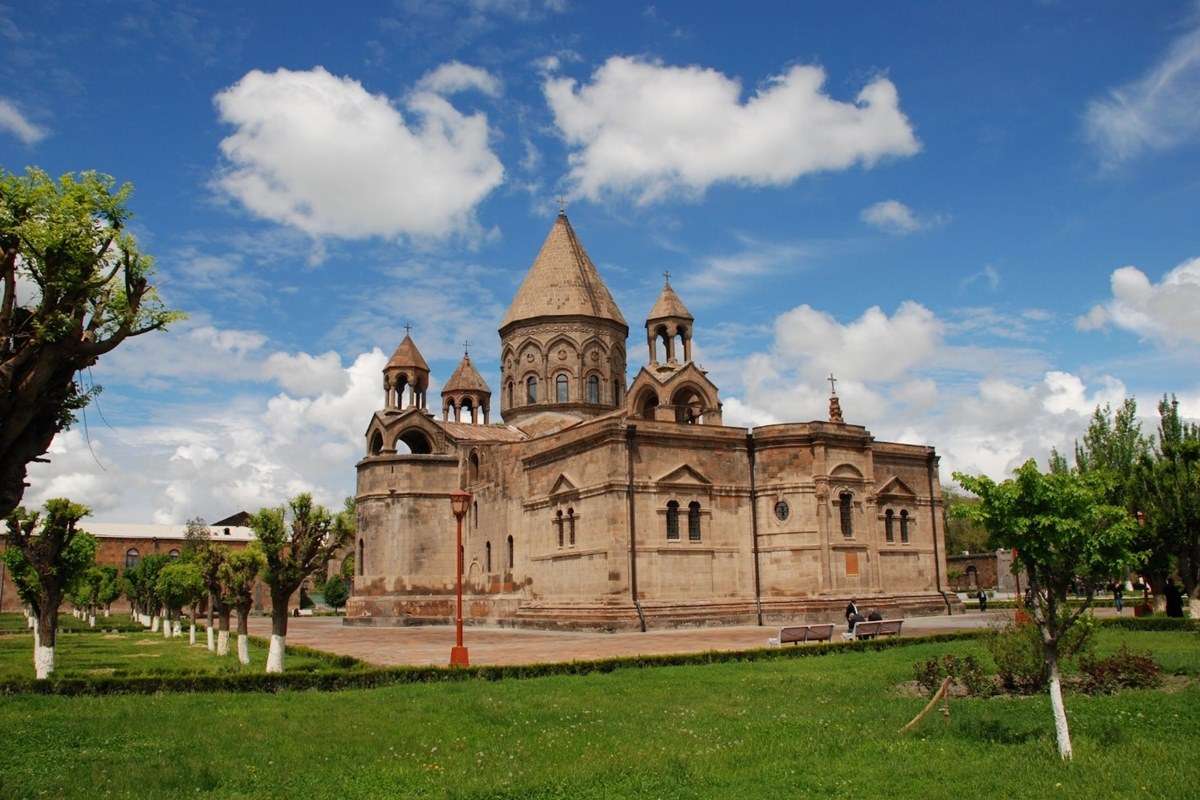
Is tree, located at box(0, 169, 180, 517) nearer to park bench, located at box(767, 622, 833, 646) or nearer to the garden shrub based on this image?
the garden shrub

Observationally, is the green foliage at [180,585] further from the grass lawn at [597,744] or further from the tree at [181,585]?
the grass lawn at [597,744]

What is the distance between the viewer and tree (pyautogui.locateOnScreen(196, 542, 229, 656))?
2464 centimetres

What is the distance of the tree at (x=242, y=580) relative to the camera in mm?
20219

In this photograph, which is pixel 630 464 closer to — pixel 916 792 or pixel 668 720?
pixel 668 720

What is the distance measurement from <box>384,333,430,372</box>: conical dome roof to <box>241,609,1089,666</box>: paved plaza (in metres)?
13.6

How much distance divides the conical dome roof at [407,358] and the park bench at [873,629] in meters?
26.5

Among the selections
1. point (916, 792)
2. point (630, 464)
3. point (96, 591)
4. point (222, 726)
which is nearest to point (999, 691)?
point (916, 792)

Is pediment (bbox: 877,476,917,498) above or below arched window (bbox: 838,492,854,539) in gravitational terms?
above

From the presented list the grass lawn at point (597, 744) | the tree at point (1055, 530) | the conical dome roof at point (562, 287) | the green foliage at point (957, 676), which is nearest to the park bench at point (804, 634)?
the grass lawn at point (597, 744)

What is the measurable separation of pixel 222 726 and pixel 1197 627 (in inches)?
869

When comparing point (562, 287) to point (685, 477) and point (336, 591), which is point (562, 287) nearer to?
point (685, 477)

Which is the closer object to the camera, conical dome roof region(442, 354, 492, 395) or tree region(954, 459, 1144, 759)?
tree region(954, 459, 1144, 759)

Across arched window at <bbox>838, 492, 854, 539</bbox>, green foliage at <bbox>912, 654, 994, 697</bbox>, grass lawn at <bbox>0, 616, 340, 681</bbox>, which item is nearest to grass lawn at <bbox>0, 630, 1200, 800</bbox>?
green foliage at <bbox>912, 654, 994, 697</bbox>

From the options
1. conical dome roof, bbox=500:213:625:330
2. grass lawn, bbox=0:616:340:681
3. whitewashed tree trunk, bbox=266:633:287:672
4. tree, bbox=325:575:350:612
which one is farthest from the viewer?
tree, bbox=325:575:350:612
